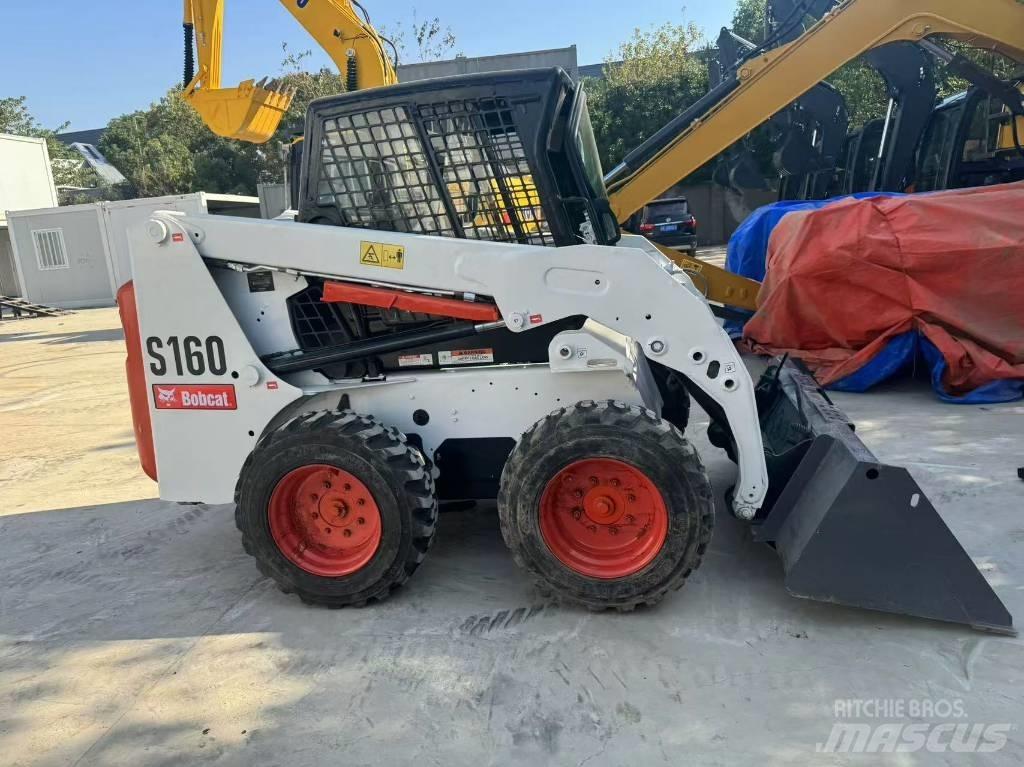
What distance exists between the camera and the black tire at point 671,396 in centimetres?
419

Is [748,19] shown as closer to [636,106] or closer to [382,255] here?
[636,106]

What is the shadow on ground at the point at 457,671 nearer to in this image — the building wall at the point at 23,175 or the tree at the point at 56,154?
the building wall at the point at 23,175

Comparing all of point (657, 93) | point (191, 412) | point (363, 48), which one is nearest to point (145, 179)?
point (657, 93)

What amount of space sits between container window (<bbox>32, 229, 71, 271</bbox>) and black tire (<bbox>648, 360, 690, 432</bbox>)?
79.8 feet

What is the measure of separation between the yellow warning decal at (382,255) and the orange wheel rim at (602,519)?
45.1 inches

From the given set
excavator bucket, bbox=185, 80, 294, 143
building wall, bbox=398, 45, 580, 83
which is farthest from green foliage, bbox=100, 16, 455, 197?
excavator bucket, bbox=185, 80, 294, 143

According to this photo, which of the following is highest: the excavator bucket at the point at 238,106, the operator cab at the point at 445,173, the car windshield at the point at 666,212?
the excavator bucket at the point at 238,106

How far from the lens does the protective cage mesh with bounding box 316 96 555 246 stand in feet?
11.0

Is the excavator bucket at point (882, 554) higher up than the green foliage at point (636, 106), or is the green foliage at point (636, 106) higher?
the green foliage at point (636, 106)

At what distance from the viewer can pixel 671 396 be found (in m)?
4.34

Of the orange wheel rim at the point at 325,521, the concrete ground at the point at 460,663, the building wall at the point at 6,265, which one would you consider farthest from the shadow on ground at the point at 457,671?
the building wall at the point at 6,265

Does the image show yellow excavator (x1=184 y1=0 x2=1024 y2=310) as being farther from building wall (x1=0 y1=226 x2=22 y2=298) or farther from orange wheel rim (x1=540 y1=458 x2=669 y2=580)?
building wall (x1=0 y1=226 x2=22 y2=298)

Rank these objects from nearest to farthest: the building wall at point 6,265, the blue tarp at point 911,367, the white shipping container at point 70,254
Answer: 1. the blue tarp at point 911,367
2. the white shipping container at point 70,254
3. the building wall at point 6,265

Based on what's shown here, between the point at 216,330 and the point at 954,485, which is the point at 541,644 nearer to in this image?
the point at 216,330
